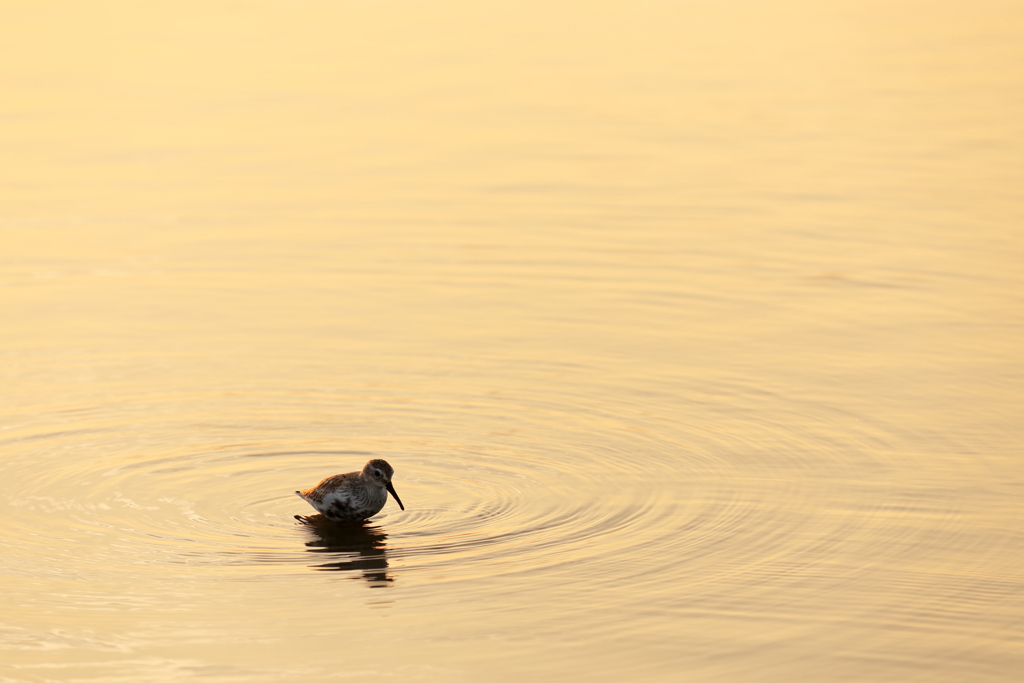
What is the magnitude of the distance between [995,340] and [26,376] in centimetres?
1030

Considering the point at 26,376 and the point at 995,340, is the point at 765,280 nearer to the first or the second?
the point at 995,340

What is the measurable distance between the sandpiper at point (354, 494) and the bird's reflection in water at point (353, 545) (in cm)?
11

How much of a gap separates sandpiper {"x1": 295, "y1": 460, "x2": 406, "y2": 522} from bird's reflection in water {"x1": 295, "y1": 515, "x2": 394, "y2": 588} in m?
0.11

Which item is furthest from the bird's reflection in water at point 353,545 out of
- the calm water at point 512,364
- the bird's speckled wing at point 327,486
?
the bird's speckled wing at point 327,486

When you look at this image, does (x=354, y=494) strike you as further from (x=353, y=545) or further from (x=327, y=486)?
(x=353, y=545)

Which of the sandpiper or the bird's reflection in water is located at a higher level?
the sandpiper

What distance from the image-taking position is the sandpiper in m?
11.2

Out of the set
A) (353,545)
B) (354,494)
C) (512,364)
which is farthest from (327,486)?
(512,364)

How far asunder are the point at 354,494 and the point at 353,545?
15.5 inches

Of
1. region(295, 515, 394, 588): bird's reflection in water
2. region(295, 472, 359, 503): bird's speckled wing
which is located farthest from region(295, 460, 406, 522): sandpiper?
region(295, 515, 394, 588): bird's reflection in water

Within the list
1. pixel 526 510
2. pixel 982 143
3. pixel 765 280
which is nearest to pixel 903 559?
pixel 526 510

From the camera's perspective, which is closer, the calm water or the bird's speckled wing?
the calm water

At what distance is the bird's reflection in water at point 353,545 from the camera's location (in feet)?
34.9

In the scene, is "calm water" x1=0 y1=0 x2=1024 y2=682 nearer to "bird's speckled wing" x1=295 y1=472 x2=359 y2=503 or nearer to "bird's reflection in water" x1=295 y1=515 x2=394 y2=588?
"bird's reflection in water" x1=295 y1=515 x2=394 y2=588
